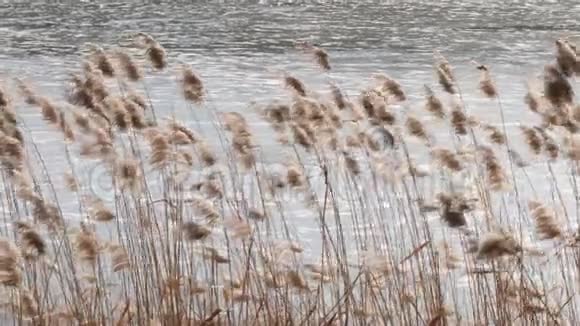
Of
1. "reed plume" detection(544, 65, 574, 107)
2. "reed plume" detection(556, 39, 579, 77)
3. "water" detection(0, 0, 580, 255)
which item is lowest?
"water" detection(0, 0, 580, 255)

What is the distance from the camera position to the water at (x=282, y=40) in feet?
39.5

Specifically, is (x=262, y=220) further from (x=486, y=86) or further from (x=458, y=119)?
(x=486, y=86)

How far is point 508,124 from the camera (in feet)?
32.6

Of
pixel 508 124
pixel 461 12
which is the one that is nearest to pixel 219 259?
pixel 508 124

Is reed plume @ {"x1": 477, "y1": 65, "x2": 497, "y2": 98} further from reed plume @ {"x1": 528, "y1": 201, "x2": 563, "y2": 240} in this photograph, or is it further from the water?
the water

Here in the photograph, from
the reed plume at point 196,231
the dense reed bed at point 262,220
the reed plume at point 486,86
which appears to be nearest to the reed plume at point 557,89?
the dense reed bed at point 262,220

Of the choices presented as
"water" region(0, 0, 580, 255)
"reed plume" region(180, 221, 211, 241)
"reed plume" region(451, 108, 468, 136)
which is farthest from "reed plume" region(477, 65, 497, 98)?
"water" region(0, 0, 580, 255)

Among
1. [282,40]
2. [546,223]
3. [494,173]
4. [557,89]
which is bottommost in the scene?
[282,40]

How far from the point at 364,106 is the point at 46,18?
19.0 m

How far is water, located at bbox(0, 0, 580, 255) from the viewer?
1205cm

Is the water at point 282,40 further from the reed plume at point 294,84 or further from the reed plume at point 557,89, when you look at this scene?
the reed plume at point 557,89

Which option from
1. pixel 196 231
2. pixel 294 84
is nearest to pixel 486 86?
pixel 294 84

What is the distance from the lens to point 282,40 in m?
18.2

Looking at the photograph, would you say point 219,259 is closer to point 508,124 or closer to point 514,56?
point 508,124
